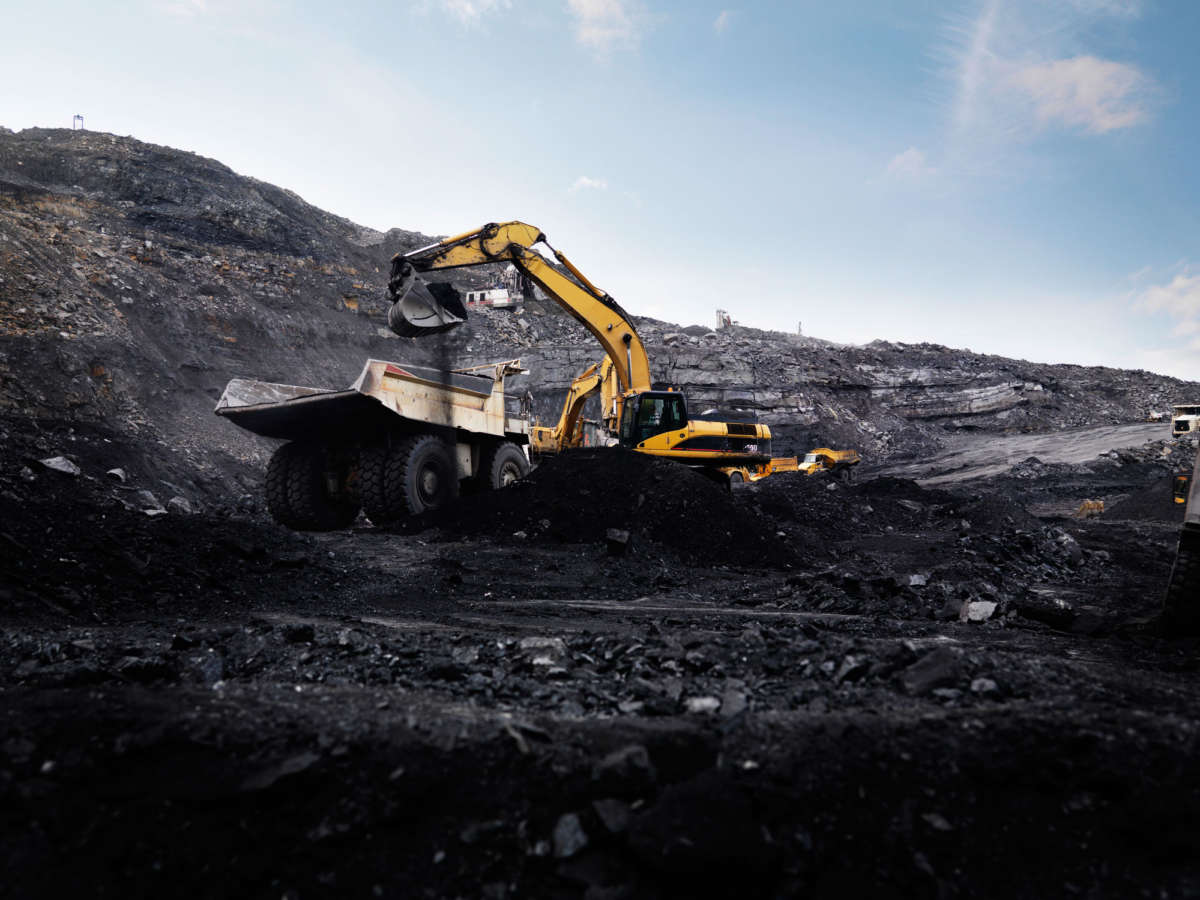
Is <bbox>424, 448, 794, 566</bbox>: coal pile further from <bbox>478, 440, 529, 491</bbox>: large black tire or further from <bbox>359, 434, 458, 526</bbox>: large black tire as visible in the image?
<bbox>478, 440, 529, 491</bbox>: large black tire

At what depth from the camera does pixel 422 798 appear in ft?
6.32

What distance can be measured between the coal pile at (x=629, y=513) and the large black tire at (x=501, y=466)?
1608 mm

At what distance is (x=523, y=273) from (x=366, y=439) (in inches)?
153

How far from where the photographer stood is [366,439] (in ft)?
32.2

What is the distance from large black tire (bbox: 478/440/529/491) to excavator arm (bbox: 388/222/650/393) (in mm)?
2204

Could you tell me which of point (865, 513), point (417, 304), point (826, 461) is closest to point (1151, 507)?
point (865, 513)

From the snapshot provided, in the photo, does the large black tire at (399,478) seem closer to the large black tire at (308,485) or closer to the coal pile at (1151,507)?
the large black tire at (308,485)

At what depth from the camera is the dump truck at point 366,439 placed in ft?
29.8

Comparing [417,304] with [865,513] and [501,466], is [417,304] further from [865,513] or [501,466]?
[865,513]

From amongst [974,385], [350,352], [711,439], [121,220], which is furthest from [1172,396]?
[121,220]

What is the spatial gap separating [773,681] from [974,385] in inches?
1351

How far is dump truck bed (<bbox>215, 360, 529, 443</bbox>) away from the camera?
8891 mm

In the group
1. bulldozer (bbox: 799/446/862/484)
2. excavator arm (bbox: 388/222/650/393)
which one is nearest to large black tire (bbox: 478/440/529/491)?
excavator arm (bbox: 388/222/650/393)

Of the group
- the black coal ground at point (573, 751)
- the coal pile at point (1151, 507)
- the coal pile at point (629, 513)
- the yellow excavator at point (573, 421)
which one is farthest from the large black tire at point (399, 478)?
the coal pile at point (1151, 507)
